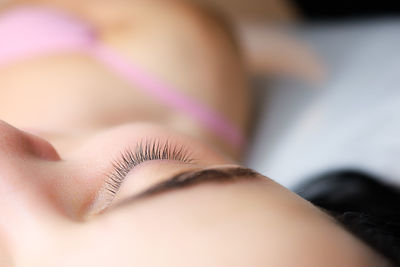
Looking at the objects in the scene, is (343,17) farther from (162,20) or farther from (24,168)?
(24,168)

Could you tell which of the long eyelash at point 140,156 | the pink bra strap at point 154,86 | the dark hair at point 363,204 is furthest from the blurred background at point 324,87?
the long eyelash at point 140,156

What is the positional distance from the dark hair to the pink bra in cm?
24

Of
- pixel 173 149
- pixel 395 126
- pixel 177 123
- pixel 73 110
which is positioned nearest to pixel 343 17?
pixel 395 126

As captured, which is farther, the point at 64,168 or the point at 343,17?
the point at 343,17

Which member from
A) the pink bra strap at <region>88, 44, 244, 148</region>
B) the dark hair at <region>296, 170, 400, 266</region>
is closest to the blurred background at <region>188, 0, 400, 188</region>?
the dark hair at <region>296, 170, 400, 266</region>

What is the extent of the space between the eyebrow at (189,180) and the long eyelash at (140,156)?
5 cm

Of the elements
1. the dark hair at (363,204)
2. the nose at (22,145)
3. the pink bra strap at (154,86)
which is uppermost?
the pink bra strap at (154,86)

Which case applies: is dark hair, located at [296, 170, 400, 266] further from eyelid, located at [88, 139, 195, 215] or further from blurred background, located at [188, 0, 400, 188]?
eyelid, located at [88, 139, 195, 215]

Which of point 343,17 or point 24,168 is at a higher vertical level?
point 343,17

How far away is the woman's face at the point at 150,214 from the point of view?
0.47 m

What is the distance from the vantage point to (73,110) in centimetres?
86

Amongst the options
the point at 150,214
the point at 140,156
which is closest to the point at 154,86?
the point at 140,156

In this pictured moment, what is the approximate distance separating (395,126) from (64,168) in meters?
0.59

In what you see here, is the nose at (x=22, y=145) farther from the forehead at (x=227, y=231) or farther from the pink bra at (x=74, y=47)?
the pink bra at (x=74, y=47)
